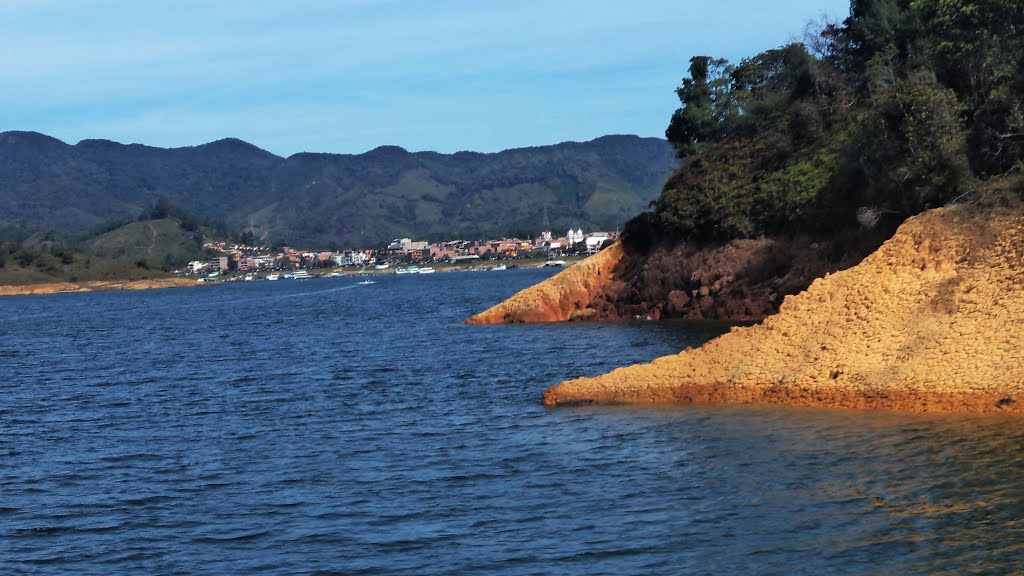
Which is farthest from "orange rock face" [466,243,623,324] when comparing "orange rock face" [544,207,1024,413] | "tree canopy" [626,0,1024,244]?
"orange rock face" [544,207,1024,413]

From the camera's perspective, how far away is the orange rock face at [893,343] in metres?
24.0

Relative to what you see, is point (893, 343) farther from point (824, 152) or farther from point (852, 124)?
point (824, 152)

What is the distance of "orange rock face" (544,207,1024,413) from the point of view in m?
24.0

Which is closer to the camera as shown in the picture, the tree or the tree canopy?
the tree canopy

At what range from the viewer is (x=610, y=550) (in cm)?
1605

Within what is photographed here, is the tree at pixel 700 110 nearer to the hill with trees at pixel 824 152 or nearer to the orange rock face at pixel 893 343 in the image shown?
the hill with trees at pixel 824 152

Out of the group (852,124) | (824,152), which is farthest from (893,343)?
(824,152)

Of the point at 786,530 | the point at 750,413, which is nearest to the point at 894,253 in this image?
the point at 750,413

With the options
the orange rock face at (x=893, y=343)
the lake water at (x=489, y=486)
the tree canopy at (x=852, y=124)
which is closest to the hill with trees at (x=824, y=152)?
the tree canopy at (x=852, y=124)

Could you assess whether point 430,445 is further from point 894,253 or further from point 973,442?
point 894,253

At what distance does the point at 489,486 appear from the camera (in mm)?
20109

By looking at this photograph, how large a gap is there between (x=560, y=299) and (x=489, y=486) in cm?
4051

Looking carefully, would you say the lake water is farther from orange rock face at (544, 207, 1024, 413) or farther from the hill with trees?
the hill with trees

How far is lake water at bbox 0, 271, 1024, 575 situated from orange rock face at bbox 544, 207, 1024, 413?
3.81 feet
